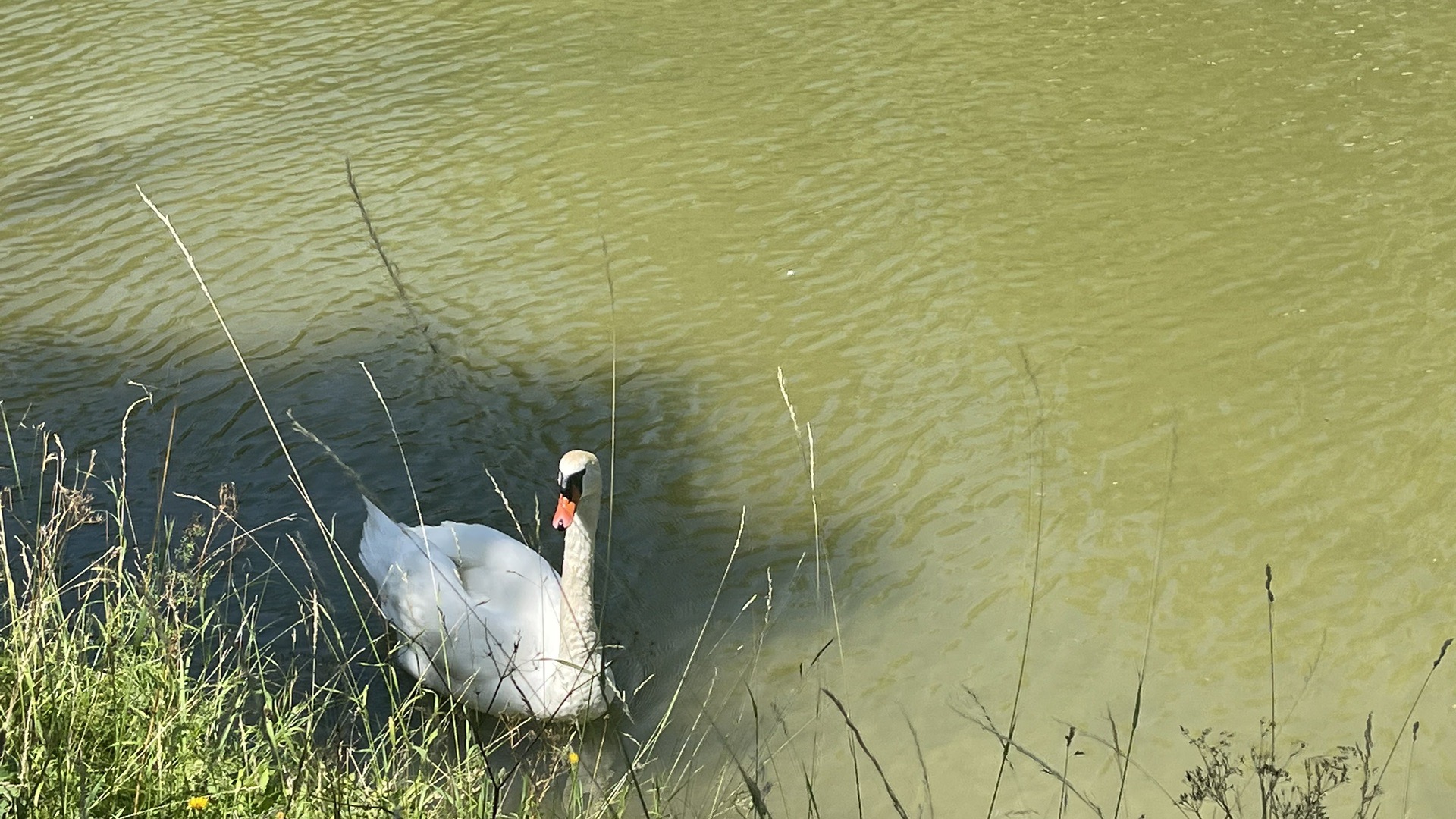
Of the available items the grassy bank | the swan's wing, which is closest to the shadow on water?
the swan's wing

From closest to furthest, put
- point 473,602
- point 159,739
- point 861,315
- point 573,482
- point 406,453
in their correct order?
point 159,739 < point 573,482 < point 473,602 < point 406,453 < point 861,315

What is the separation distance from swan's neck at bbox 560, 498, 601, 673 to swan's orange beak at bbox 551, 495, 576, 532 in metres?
0.01

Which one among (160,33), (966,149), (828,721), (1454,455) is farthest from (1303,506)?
(160,33)

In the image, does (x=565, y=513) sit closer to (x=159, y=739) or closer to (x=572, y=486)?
A: (x=572, y=486)

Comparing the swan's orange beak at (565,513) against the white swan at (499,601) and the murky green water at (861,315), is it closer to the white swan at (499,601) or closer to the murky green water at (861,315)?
the white swan at (499,601)

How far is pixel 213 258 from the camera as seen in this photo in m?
5.87

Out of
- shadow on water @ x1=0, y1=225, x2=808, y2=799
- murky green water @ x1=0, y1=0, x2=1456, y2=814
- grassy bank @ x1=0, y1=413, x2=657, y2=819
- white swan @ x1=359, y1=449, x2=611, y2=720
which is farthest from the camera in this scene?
shadow on water @ x1=0, y1=225, x2=808, y2=799

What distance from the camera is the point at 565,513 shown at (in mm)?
3514

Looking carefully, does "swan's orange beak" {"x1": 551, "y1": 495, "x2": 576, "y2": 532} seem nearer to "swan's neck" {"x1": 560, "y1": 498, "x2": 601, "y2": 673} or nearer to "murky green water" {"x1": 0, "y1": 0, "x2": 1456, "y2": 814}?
"swan's neck" {"x1": 560, "y1": 498, "x2": 601, "y2": 673}

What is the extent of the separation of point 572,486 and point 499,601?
0.45 meters

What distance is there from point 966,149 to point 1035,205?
25.2 inches

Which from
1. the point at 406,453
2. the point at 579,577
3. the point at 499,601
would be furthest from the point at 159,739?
the point at 406,453

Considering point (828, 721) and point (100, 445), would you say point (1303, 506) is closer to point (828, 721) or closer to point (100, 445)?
point (828, 721)

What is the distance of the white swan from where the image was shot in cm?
344
